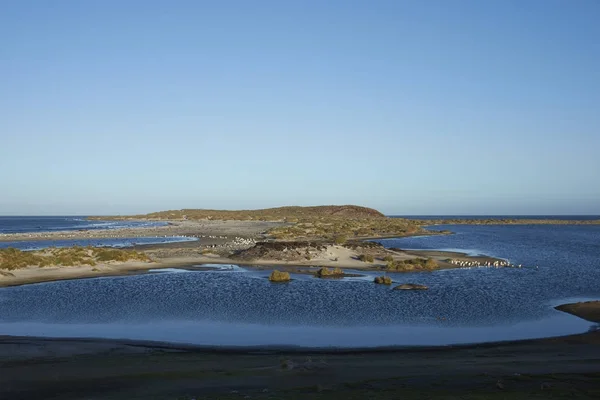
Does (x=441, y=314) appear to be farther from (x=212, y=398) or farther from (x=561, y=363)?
(x=212, y=398)

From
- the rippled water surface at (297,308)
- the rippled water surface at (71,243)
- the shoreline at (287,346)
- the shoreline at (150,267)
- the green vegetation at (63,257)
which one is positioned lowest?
the rippled water surface at (297,308)

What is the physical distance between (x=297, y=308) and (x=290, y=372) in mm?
12805

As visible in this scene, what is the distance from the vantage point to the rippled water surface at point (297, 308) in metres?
22.0

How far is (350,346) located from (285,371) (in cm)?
492

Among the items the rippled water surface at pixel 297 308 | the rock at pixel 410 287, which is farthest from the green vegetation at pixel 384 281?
the rock at pixel 410 287

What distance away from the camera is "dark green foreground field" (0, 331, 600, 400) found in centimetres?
1304

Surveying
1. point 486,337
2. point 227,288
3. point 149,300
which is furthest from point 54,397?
point 227,288

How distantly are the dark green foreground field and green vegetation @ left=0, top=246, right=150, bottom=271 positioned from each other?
87.0 ft

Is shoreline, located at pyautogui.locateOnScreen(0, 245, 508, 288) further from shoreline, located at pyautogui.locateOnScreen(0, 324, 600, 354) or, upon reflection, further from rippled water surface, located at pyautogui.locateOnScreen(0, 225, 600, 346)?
shoreline, located at pyautogui.locateOnScreen(0, 324, 600, 354)

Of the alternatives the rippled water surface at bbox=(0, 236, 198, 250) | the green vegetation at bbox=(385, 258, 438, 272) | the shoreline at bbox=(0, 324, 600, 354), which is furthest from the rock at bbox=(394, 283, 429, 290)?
the rippled water surface at bbox=(0, 236, 198, 250)

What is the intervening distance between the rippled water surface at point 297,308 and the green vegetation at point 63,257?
25.8 feet

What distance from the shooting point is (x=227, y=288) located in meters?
34.7

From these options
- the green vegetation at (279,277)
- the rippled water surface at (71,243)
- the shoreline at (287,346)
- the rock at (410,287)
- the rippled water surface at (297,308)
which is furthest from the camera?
the rippled water surface at (71,243)

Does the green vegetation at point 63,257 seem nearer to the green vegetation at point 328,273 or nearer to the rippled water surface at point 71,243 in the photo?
the green vegetation at point 328,273
